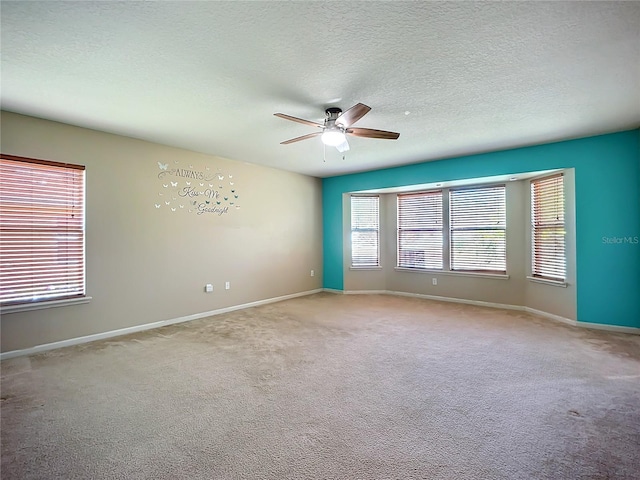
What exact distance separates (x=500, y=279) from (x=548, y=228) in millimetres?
1155

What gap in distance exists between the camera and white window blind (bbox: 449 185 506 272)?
5688 mm

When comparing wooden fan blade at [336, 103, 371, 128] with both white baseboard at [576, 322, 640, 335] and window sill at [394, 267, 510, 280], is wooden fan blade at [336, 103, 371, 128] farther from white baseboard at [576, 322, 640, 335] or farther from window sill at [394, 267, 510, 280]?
white baseboard at [576, 322, 640, 335]

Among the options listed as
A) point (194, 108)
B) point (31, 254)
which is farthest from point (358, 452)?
point (31, 254)

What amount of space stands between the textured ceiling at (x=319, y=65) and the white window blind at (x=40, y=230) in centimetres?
67

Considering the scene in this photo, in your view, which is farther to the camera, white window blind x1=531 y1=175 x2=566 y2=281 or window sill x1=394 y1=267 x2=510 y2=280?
window sill x1=394 y1=267 x2=510 y2=280

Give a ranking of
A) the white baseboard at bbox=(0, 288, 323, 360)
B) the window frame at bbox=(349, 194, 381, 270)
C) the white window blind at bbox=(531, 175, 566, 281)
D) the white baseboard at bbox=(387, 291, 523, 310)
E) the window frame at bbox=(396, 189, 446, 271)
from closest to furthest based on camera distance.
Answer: the white baseboard at bbox=(0, 288, 323, 360) → the white window blind at bbox=(531, 175, 566, 281) → the white baseboard at bbox=(387, 291, 523, 310) → the window frame at bbox=(396, 189, 446, 271) → the window frame at bbox=(349, 194, 381, 270)

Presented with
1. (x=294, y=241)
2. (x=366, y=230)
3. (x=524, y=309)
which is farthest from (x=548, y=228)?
(x=294, y=241)

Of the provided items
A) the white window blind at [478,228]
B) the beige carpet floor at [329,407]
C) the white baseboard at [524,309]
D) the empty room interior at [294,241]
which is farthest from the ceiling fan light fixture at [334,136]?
the white baseboard at [524,309]

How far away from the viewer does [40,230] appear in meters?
3.63

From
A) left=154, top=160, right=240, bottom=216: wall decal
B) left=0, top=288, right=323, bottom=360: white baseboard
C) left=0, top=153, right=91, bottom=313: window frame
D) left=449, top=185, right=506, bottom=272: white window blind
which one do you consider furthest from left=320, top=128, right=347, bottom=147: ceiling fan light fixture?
left=449, top=185, right=506, bottom=272: white window blind

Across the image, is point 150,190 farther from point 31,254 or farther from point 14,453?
point 14,453

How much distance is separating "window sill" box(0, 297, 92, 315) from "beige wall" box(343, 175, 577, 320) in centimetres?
469

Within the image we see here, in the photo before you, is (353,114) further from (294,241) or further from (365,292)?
(365,292)

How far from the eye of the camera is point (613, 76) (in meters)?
2.69
